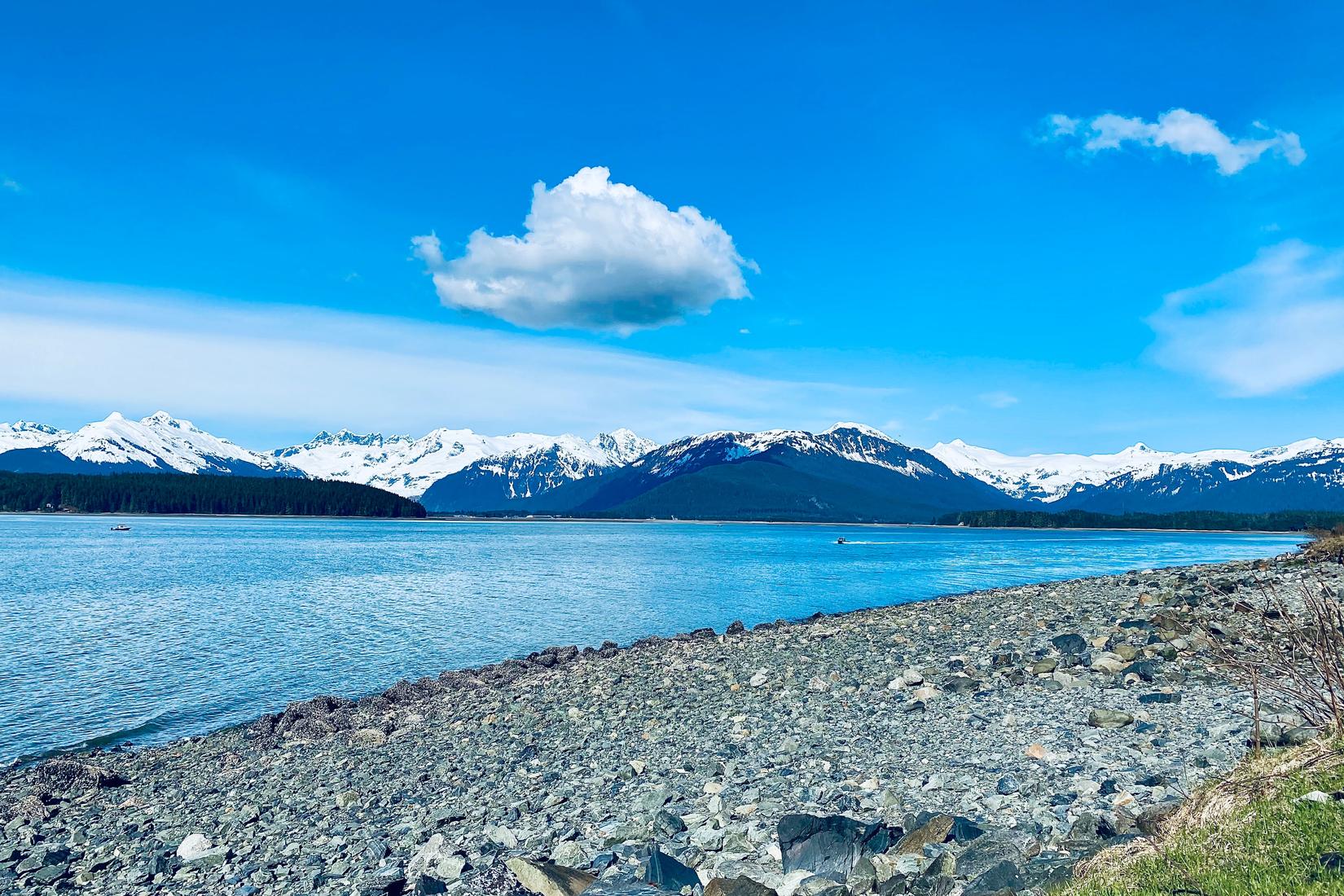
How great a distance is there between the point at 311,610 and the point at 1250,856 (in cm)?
5492

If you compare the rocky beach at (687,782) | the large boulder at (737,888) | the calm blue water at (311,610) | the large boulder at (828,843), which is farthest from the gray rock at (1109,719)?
the calm blue water at (311,610)

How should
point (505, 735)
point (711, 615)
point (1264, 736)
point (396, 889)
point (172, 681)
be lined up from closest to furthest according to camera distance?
point (396, 889) → point (1264, 736) → point (505, 735) → point (172, 681) → point (711, 615)

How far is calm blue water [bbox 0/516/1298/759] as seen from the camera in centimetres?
2917

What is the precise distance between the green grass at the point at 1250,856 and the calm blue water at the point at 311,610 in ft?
85.1

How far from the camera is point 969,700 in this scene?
64.4ft

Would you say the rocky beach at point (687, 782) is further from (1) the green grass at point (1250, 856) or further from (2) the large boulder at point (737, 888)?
(1) the green grass at point (1250, 856)

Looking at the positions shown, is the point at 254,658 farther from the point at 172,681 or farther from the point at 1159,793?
the point at 1159,793

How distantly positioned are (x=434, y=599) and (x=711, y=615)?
69.5 ft

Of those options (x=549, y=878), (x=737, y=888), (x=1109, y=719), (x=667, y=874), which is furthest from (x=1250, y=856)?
(x=1109, y=719)

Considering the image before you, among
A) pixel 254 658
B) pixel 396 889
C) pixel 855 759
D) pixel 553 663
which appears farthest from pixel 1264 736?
pixel 254 658

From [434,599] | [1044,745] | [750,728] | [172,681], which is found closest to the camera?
[1044,745]

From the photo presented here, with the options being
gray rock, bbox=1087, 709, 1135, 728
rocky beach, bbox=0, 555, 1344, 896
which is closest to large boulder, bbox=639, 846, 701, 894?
rocky beach, bbox=0, 555, 1344, 896

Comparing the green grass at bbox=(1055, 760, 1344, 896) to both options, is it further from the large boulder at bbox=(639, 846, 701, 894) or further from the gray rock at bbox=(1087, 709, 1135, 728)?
the gray rock at bbox=(1087, 709, 1135, 728)

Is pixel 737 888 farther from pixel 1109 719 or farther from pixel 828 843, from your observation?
pixel 1109 719
